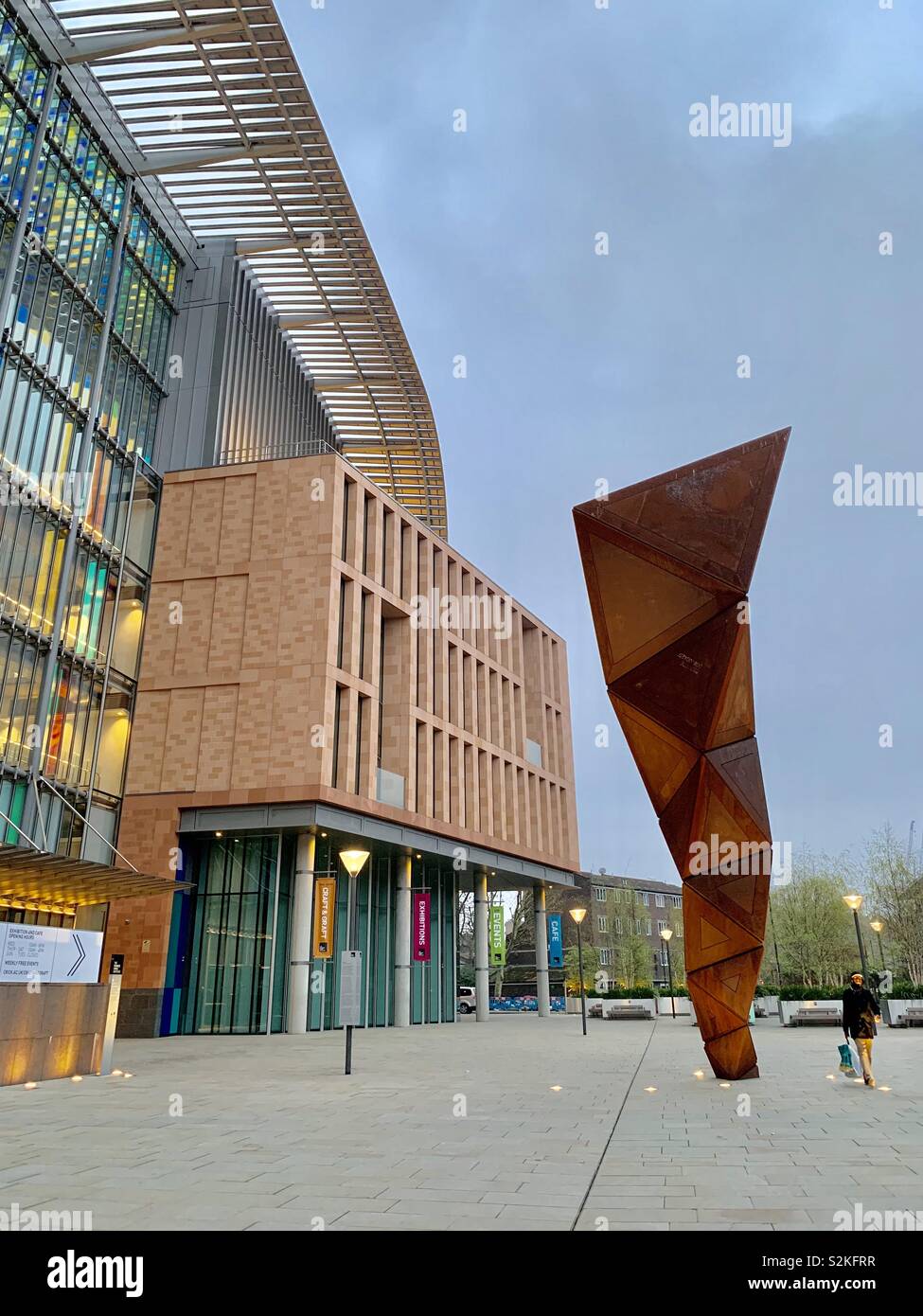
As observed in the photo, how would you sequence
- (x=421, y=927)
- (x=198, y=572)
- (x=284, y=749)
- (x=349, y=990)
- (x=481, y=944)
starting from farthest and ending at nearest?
(x=481, y=944)
(x=421, y=927)
(x=198, y=572)
(x=284, y=749)
(x=349, y=990)

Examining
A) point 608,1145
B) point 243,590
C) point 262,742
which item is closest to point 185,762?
point 262,742

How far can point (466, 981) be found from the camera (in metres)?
75.4

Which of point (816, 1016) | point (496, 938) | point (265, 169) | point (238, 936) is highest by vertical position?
point (265, 169)

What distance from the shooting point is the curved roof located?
3020cm

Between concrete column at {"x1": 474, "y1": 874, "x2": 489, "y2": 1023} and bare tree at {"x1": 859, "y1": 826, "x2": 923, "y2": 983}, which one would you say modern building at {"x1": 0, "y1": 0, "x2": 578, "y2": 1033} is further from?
bare tree at {"x1": 859, "y1": 826, "x2": 923, "y2": 983}

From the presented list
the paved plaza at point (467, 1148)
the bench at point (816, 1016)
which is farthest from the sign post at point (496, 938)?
the paved plaza at point (467, 1148)

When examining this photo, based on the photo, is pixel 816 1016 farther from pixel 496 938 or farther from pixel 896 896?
pixel 896 896

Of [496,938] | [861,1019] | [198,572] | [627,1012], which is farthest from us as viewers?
[496,938]

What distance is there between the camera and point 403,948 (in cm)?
3738

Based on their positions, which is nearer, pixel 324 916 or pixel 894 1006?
pixel 324 916

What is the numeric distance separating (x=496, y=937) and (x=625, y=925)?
3043cm

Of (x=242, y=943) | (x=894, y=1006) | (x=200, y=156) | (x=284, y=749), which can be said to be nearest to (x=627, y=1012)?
(x=894, y=1006)
